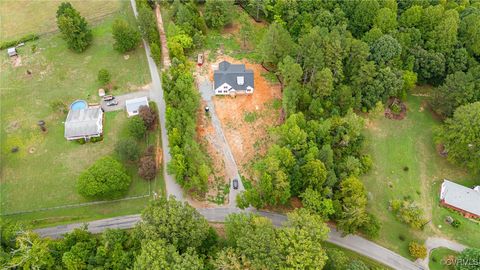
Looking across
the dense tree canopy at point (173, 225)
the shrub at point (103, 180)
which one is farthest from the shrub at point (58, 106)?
the dense tree canopy at point (173, 225)

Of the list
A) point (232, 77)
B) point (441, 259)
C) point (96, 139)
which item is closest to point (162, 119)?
point (96, 139)

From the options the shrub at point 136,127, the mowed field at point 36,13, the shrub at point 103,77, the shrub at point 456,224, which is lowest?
the shrub at point 456,224

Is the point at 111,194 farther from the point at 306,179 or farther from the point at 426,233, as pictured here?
the point at 426,233

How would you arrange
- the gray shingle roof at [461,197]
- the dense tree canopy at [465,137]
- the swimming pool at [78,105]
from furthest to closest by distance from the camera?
the swimming pool at [78,105] < the dense tree canopy at [465,137] < the gray shingle roof at [461,197]

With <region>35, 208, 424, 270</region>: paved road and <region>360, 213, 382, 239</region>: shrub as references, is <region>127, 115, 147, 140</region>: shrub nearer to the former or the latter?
<region>35, 208, 424, 270</region>: paved road

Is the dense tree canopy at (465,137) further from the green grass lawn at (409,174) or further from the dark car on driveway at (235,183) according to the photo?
the dark car on driveway at (235,183)
